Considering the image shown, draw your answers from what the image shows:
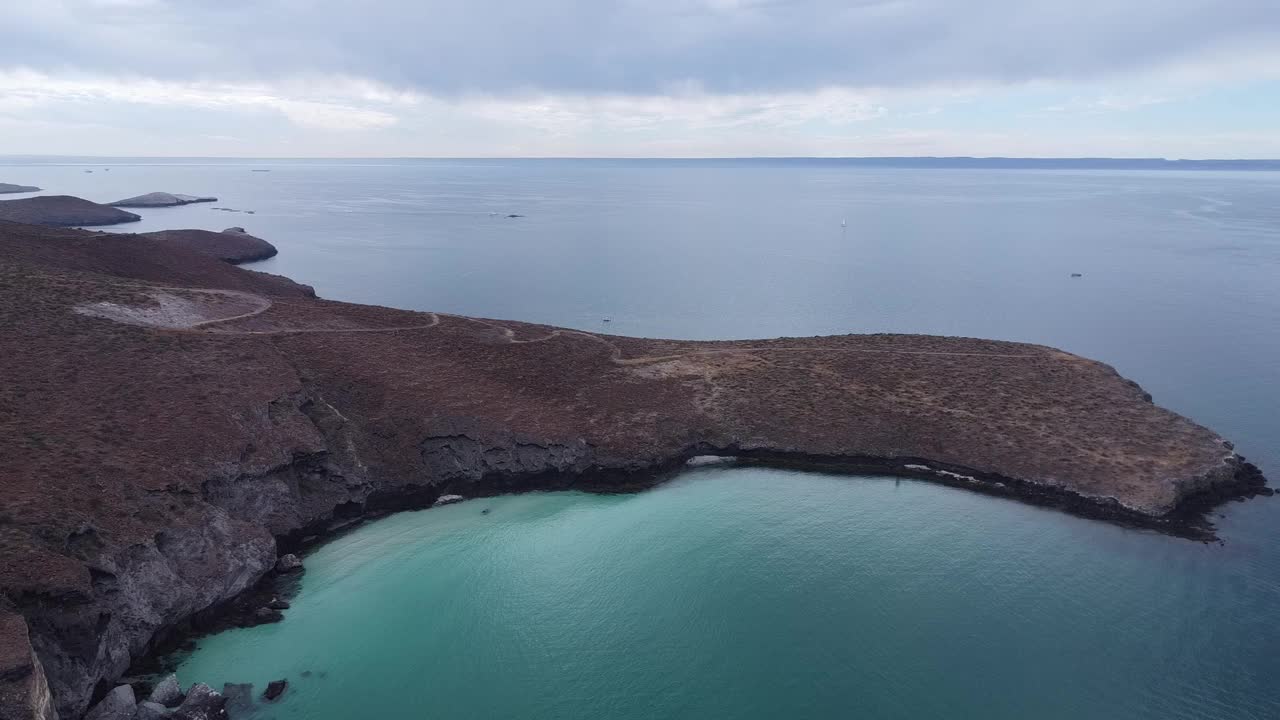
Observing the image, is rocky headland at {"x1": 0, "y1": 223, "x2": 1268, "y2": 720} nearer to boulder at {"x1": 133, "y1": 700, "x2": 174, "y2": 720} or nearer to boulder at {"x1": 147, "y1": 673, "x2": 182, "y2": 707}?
boulder at {"x1": 133, "y1": 700, "x2": 174, "y2": 720}

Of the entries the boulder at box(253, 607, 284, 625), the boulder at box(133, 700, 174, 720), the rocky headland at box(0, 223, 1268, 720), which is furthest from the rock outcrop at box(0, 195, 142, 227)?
the boulder at box(133, 700, 174, 720)

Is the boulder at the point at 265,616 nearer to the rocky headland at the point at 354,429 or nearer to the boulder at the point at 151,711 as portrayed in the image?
the rocky headland at the point at 354,429

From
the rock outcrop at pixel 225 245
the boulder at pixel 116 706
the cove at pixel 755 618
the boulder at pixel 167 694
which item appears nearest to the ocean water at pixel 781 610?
the cove at pixel 755 618

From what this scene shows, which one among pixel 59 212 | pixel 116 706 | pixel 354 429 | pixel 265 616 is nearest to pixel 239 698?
pixel 116 706

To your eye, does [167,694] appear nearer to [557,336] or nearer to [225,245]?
[557,336]

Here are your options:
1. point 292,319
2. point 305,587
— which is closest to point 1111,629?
point 305,587

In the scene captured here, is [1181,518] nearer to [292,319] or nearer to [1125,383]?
[1125,383]
